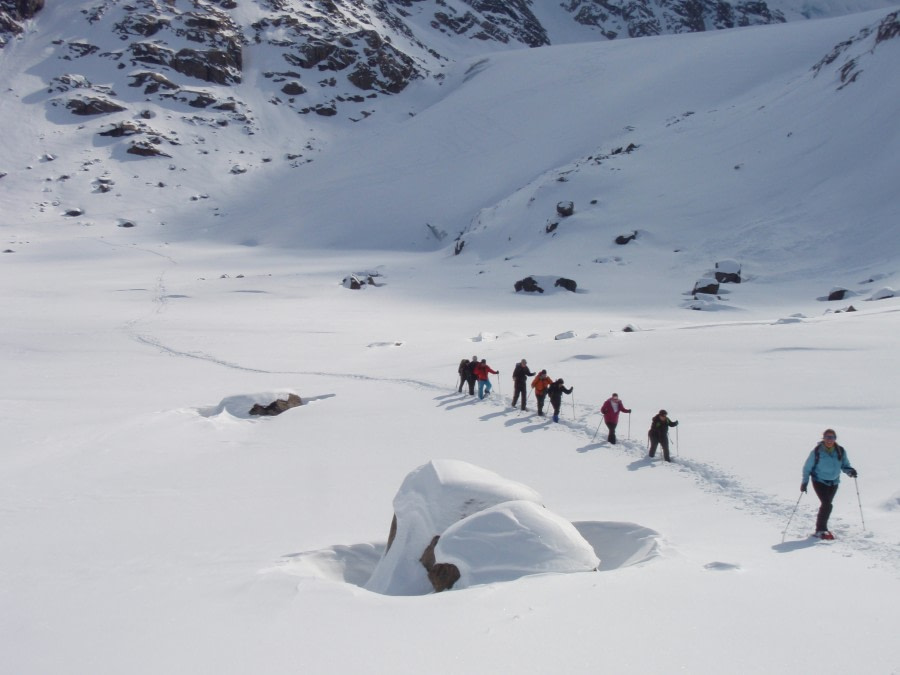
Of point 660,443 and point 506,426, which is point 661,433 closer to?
point 660,443

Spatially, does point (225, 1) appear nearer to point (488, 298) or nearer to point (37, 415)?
point (488, 298)

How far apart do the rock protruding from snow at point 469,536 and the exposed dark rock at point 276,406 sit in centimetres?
858

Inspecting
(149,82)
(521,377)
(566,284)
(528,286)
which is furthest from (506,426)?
(149,82)

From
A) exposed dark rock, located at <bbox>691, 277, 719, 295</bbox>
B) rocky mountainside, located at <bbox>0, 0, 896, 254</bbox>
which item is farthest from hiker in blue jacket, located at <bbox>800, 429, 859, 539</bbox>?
rocky mountainside, located at <bbox>0, 0, 896, 254</bbox>

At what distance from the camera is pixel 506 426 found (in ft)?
48.6

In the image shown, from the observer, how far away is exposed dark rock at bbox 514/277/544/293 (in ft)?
133

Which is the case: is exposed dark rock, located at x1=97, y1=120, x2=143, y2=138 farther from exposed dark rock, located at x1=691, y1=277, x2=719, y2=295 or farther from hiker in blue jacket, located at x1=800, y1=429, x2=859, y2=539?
hiker in blue jacket, located at x1=800, y1=429, x2=859, y2=539

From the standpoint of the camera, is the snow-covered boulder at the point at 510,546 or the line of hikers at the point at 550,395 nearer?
the snow-covered boulder at the point at 510,546

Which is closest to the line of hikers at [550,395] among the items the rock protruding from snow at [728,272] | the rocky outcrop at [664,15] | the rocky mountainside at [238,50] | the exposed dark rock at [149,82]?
the rock protruding from snow at [728,272]

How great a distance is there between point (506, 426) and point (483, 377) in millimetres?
2545

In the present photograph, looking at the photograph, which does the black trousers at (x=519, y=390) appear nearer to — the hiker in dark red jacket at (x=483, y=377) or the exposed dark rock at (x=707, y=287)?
the hiker in dark red jacket at (x=483, y=377)

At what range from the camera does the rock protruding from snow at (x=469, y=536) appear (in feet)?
22.2

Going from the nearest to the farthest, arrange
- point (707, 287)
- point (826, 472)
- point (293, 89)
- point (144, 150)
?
point (826, 472)
point (707, 287)
point (144, 150)
point (293, 89)

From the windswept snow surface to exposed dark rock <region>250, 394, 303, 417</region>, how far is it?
0.25m
